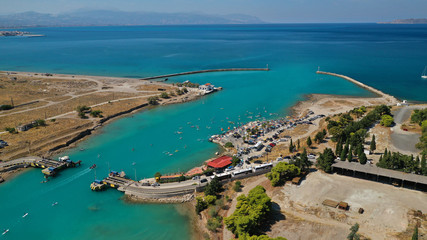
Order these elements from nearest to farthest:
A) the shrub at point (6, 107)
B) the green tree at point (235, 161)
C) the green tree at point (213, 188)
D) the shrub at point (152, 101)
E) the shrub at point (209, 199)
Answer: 1. the shrub at point (209, 199)
2. the green tree at point (213, 188)
3. the green tree at point (235, 161)
4. the shrub at point (6, 107)
5. the shrub at point (152, 101)

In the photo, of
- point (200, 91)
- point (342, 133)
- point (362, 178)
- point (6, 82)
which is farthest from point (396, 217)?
point (6, 82)

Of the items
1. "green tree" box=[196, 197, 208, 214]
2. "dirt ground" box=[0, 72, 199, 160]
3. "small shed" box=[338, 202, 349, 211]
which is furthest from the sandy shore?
"small shed" box=[338, 202, 349, 211]

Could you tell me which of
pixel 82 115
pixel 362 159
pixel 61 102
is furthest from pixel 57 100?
pixel 362 159

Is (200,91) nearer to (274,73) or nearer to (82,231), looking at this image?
(274,73)

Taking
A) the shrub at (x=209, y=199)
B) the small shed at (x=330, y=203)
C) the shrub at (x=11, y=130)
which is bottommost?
the shrub at (x=209, y=199)

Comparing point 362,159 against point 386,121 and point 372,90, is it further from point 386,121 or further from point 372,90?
point 372,90

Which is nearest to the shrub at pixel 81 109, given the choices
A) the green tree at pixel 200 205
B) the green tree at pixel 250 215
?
the green tree at pixel 200 205

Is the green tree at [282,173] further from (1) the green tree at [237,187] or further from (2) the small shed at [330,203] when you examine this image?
(2) the small shed at [330,203]

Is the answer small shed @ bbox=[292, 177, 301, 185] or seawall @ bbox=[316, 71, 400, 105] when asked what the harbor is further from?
seawall @ bbox=[316, 71, 400, 105]
